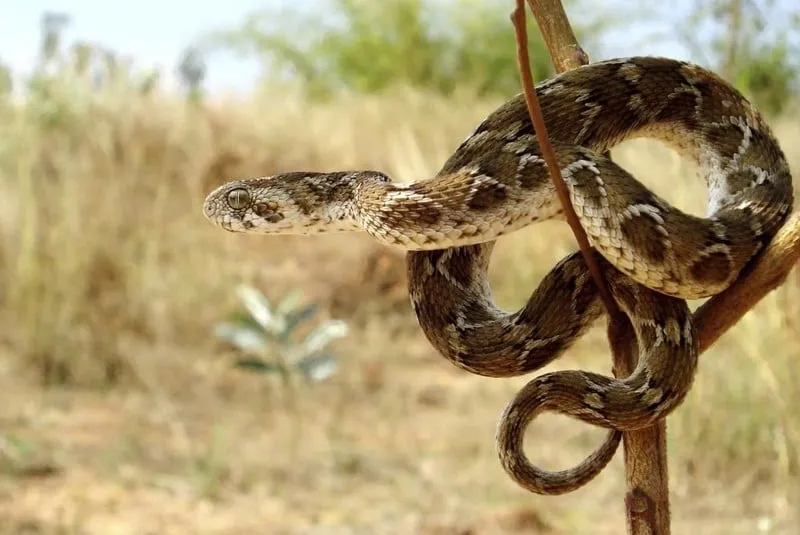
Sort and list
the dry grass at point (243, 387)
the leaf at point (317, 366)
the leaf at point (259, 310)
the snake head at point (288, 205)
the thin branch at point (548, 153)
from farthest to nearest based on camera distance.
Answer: the leaf at point (259, 310) < the leaf at point (317, 366) < the dry grass at point (243, 387) < the snake head at point (288, 205) < the thin branch at point (548, 153)

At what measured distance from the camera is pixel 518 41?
95cm

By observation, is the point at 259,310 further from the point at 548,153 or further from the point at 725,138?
the point at 548,153

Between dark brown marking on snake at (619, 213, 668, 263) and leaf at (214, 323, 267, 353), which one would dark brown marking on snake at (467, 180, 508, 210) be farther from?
leaf at (214, 323, 267, 353)

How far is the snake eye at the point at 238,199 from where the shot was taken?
1.74 m

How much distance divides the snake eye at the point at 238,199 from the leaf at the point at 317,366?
2964 millimetres

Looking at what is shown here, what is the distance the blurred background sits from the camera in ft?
13.4

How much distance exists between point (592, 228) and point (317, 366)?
3611mm

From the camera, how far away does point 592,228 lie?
129 centimetres

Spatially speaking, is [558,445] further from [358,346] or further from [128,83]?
[128,83]

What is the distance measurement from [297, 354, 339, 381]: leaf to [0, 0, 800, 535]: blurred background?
0.02m

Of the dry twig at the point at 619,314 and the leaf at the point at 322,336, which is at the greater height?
the leaf at the point at 322,336

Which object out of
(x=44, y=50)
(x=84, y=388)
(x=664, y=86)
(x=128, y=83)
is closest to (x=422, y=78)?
(x=128, y=83)

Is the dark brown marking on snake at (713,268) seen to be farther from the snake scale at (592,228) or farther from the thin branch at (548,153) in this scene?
the thin branch at (548,153)

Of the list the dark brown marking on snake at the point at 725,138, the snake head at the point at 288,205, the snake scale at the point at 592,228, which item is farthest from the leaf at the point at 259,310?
the dark brown marking on snake at the point at 725,138
